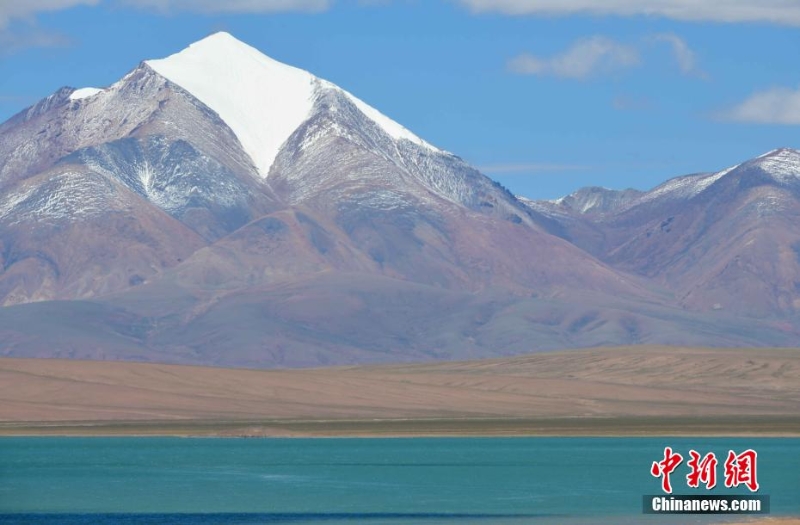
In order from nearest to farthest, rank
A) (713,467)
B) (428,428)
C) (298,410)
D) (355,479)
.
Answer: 1. (713,467)
2. (355,479)
3. (428,428)
4. (298,410)

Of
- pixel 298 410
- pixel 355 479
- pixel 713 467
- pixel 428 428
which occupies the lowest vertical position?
pixel 713 467

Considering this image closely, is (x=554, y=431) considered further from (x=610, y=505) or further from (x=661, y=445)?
(x=610, y=505)

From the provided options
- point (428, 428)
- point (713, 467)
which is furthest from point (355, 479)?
point (428, 428)

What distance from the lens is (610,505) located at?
80375mm

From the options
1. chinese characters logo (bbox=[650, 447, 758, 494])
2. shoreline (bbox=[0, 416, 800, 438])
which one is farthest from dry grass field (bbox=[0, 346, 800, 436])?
chinese characters logo (bbox=[650, 447, 758, 494])

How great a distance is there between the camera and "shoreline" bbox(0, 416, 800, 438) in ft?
486

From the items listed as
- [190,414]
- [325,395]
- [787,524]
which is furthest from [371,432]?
[787,524]

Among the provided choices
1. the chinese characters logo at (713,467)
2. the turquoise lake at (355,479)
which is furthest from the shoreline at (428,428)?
the chinese characters logo at (713,467)

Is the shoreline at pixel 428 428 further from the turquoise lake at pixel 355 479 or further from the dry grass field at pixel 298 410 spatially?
the turquoise lake at pixel 355 479

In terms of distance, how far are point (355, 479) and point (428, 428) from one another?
5758cm

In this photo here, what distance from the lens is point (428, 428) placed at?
158m

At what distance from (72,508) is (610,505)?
2422 cm

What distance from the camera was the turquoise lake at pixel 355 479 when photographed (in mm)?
77938

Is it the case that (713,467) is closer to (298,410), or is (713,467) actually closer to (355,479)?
(355,479)
